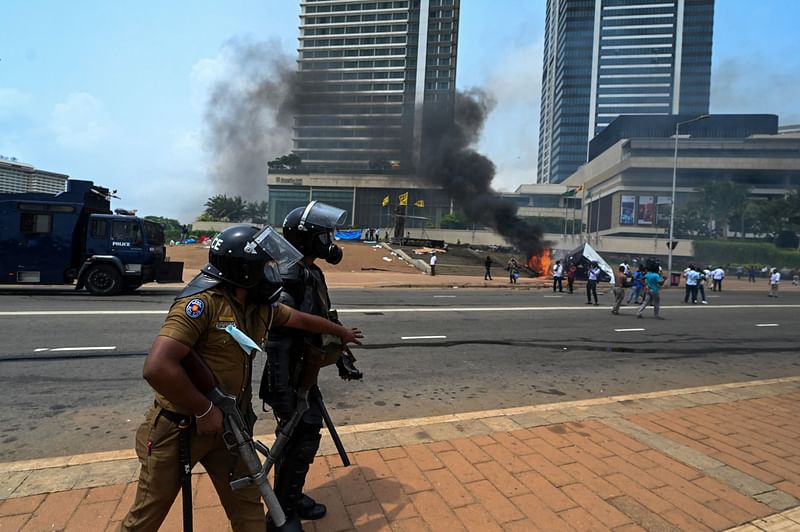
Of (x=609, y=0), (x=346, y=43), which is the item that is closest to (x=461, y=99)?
(x=346, y=43)

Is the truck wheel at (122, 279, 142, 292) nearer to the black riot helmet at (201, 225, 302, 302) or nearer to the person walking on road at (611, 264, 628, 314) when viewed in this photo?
the black riot helmet at (201, 225, 302, 302)

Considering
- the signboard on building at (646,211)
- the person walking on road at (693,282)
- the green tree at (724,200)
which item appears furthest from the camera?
the signboard on building at (646,211)

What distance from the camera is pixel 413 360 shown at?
592cm

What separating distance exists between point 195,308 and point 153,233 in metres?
12.3

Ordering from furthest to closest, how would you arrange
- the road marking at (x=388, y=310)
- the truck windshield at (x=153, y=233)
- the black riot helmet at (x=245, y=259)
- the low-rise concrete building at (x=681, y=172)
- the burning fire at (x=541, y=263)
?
the low-rise concrete building at (x=681, y=172) < the burning fire at (x=541, y=263) < the truck windshield at (x=153, y=233) < the road marking at (x=388, y=310) < the black riot helmet at (x=245, y=259)

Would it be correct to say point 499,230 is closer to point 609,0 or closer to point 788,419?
point 788,419

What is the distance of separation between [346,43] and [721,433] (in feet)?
343

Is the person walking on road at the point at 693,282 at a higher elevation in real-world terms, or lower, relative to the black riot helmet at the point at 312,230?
lower

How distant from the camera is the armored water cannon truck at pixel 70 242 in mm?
11031

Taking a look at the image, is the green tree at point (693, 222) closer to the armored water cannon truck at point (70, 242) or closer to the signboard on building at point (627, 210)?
the signboard on building at point (627, 210)

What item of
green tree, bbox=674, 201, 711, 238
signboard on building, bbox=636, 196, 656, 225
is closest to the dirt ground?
green tree, bbox=674, 201, 711, 238

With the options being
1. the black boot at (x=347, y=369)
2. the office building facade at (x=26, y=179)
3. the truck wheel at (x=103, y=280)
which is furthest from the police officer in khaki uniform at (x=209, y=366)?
the office building facade at (x=26, y=179)

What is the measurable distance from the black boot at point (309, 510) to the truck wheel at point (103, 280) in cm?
1135

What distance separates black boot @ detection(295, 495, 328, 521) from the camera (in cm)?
224
